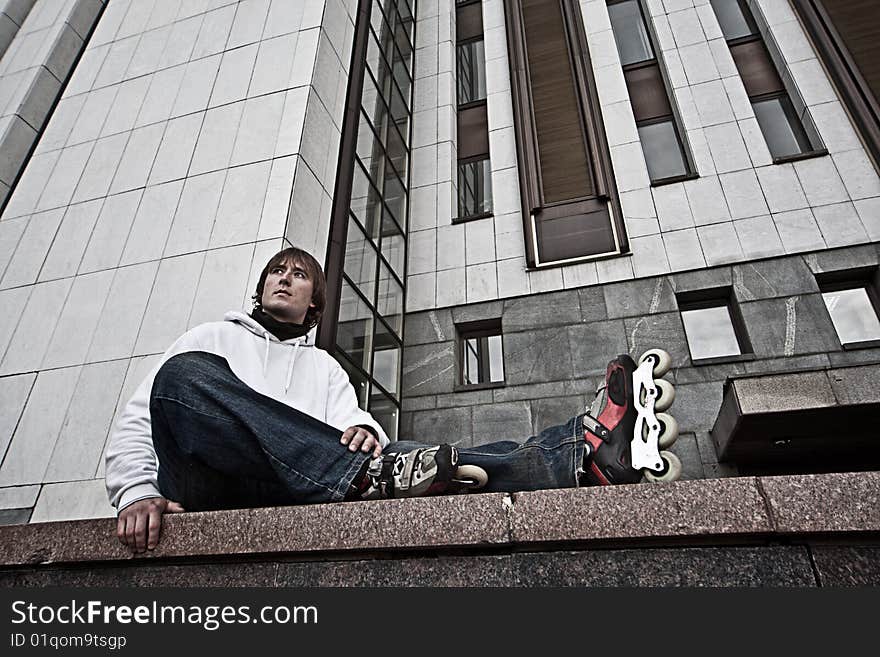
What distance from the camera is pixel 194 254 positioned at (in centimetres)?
705

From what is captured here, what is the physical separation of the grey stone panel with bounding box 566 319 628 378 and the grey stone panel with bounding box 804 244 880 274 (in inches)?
122

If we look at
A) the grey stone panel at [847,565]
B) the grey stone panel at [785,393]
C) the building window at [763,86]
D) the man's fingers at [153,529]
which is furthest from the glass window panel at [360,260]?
the building window at [763,86]

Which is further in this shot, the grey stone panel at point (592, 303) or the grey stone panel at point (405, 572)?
the grey stone panel at point (592, 303)

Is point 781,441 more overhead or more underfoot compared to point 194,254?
more underfoot

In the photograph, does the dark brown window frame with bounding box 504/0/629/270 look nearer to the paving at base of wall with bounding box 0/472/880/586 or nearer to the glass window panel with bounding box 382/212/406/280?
the glass window panel with bounding box 382/212/406/280

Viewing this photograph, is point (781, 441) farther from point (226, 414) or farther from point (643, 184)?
point (226, 414)

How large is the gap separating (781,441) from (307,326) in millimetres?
6506

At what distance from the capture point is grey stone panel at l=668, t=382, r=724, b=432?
8000 millimetres

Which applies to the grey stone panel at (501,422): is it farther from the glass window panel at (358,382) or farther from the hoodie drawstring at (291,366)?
the hoodie drawstring at (291,366)

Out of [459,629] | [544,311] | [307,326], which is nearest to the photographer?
[459,629]

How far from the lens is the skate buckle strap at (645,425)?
7.83ft

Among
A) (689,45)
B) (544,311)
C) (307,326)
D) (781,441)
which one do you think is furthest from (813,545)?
(689,45)

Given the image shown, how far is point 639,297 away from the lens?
924 centimetres

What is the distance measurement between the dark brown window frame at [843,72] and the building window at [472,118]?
21.4 ft
